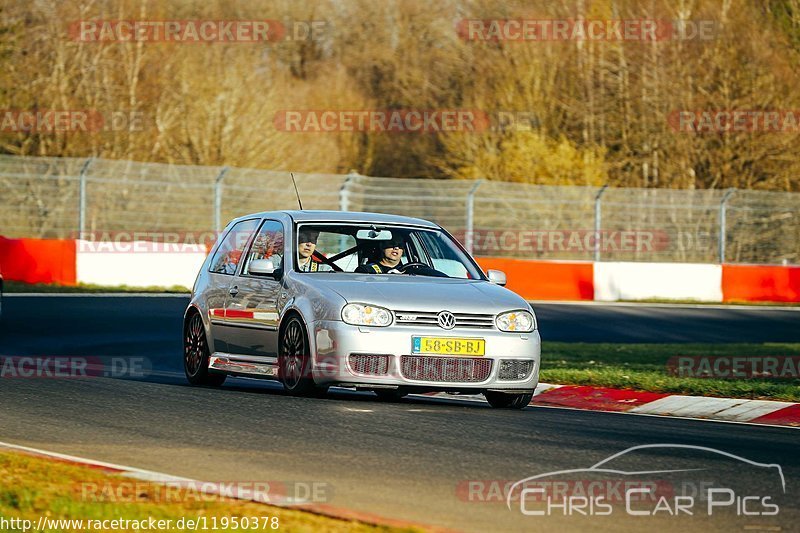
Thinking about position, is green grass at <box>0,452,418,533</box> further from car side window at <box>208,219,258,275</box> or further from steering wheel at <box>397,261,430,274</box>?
car side window at <box>208,219,258,275</box>

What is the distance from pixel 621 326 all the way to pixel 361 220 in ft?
42.0

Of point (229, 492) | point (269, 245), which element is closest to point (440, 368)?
point (269, 245)

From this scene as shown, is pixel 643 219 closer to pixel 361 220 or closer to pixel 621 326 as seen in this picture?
pixel 621 326

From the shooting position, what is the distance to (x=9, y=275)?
27031 mm

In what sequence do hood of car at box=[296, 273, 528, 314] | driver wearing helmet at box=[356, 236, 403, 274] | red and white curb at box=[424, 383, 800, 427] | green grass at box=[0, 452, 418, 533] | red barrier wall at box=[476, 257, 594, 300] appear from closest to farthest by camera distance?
green grass at box=[0, 452, 418, 533]
hood of car at box=[296, 273, 528, 314]
red and white curb at box=[424, 383, 800, 427]
driver wearing helmet at box=[356, 236, 403, 274]
red barrier wall at box=[476, 257, 594, 300]

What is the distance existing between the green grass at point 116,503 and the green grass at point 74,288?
1903cm

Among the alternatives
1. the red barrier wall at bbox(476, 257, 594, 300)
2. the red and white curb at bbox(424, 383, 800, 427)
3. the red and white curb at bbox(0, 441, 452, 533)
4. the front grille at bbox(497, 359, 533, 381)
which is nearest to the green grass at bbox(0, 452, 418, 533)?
the red and white curb at bbox(0, 441, 452, 533)

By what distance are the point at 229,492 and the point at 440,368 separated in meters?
4.08

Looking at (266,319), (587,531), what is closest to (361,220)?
(266,319)

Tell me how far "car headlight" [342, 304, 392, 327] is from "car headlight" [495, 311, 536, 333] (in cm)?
85

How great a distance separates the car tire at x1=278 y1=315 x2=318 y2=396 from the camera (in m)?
11.1

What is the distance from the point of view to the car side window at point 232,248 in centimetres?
1287

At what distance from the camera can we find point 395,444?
873 centimetres

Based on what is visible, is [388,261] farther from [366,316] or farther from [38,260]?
[38,260]
